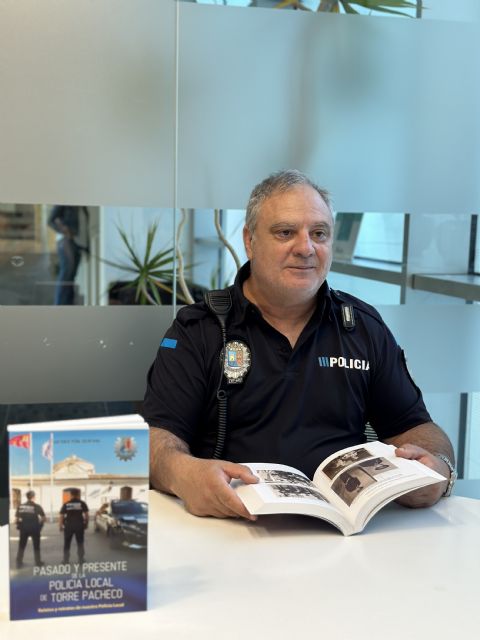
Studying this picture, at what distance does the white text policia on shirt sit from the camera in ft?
7.05

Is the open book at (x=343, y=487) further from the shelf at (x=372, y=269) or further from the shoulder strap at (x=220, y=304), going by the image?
the shelf at (x=372, y=269)

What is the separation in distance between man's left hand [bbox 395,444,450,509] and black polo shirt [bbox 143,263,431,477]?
0.38 meters

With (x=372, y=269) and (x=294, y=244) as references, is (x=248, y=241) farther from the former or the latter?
(x=372, y=269)

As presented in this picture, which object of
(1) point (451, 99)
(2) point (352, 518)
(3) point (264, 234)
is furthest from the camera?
(1) point (451, 99)

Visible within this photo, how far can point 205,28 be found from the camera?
262cm

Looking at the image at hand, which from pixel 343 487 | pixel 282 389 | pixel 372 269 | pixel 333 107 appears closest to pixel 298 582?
pixel 343 487

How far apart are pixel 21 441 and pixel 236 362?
1076 millimetres

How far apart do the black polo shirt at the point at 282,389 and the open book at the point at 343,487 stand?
0.36m

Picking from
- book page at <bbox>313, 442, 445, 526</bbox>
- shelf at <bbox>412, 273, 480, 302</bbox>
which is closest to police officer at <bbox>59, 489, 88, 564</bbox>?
book page at <bbox>313, 442, 445, 526</bbox>

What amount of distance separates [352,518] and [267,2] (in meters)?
1.90

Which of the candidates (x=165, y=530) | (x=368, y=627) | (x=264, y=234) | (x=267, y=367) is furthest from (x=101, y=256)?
(x=368, y=627)

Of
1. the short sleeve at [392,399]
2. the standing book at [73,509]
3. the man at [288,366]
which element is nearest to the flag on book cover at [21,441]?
the standing book at [73,509]

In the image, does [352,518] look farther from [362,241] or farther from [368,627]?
[362,241]

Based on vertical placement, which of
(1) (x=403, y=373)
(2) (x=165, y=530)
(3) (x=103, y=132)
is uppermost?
(3) (x=103, y=132)
